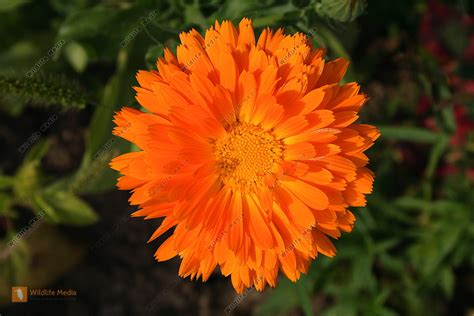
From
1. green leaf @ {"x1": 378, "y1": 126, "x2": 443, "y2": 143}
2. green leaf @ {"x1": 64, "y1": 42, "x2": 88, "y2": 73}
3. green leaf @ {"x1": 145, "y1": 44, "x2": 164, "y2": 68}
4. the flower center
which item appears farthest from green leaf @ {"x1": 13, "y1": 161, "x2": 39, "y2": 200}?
green leaf @ {"x1": 378, "y1": 126, "x2": 443, "y2": 143}

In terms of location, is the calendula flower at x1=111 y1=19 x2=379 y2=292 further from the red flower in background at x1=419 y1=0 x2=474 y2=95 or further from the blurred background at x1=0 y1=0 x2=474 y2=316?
the red flower in background at x1=419 y1=0 x2=474 y2=95

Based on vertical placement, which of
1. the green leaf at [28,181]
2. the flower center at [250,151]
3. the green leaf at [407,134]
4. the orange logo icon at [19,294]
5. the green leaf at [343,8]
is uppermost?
the green leaf at [343,8]

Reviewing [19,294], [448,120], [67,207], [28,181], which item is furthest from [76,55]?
[448,120]

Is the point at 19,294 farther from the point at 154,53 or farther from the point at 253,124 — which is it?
the point at 253,124

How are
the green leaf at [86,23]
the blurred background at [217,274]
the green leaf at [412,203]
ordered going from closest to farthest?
1. the green leaf at [86,23]
2. the blurred background at [217,274]
3. the green leaf at [412,203]

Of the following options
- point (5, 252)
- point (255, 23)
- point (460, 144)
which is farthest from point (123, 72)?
point (460, 144)

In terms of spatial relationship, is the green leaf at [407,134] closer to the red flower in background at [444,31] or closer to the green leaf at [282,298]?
the red flower in background at [444,31]

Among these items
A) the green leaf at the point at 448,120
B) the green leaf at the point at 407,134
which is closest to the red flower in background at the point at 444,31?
the green leaf at the point at 448,120
